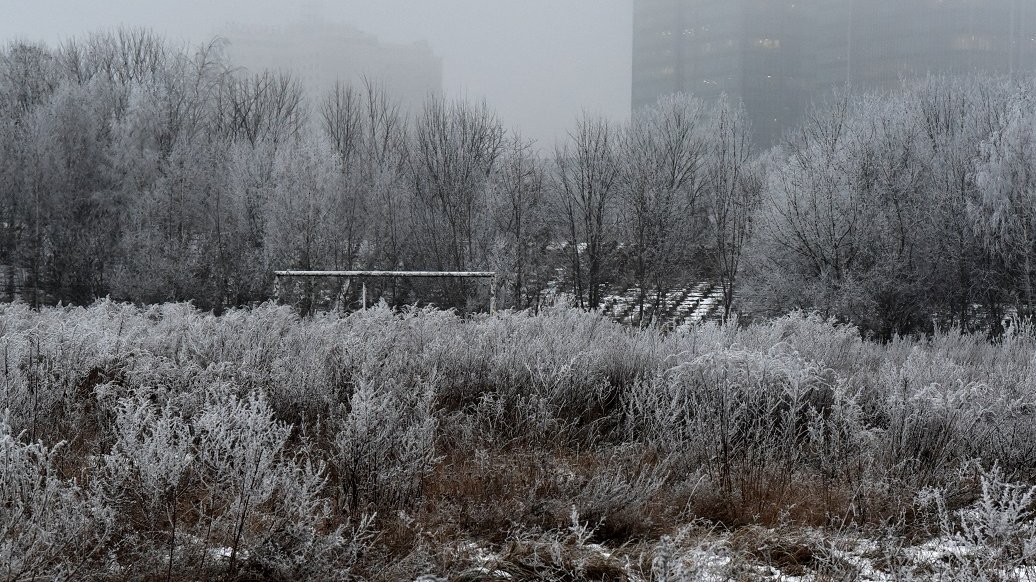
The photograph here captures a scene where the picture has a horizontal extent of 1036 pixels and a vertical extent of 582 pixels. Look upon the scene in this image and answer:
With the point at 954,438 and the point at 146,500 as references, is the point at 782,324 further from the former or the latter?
the point at 146,500

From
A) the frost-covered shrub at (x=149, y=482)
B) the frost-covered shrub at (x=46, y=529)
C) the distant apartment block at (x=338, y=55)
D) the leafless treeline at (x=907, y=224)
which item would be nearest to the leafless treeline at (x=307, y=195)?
the leafless treeline at (x=907, y=224)

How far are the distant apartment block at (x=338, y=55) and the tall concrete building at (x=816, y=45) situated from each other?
42.9 m

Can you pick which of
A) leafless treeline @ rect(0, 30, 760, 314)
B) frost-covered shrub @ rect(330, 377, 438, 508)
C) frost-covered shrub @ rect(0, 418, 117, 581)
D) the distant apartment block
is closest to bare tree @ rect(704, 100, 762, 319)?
leafless treeline @ rect(0, 30, 760, 314)

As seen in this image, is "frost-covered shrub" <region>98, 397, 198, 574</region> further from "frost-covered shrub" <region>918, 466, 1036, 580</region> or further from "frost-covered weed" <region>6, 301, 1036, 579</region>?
"frost-covered shrub" <region>918, 466, 1036, 580</region>

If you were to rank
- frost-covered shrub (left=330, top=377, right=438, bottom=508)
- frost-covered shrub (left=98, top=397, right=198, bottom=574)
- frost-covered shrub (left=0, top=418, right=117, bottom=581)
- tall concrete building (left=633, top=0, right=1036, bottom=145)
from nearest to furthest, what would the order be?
frost-covered shrub (left=0, top=418, right=117, bottom=581) < frost-covered shrub (left=98, top=397, right=198, bottom=574) < frost-covered shrub (left=330, top=377, right=438, bottom=508) < tall concrete building (left=633, top=0, right=1036, bottom=145)

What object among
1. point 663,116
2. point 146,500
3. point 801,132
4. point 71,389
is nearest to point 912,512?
point 146,500

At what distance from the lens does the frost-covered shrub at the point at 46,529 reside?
2.83 meters

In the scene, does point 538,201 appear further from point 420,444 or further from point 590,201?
point 420,444

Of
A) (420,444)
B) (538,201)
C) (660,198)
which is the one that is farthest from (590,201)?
(420,444)

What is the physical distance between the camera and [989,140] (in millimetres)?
19719

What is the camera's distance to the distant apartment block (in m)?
108

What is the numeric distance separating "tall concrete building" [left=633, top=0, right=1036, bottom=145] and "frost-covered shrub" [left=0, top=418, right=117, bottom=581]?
2836 inches

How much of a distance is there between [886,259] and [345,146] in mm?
23729

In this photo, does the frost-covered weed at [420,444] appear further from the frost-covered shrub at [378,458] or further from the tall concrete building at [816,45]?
the tall concrete building at [816,45]
